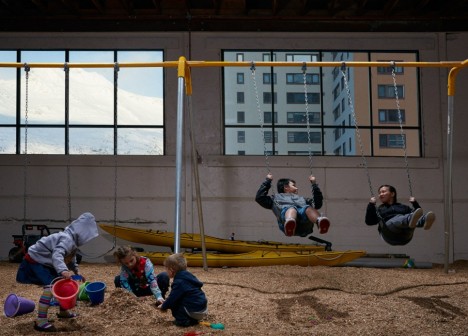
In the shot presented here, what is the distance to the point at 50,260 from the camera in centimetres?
444

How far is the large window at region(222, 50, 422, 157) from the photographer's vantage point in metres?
10.5

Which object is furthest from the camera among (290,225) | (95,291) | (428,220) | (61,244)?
(290,225)

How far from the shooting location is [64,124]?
1047cm

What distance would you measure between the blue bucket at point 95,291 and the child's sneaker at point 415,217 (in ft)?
9.78

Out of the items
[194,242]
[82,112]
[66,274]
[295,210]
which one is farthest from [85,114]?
[66,274]

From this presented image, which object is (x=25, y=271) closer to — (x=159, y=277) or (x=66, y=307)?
(x=66, y=307)

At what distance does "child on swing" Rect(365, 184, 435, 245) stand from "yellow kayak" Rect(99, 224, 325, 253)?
3.00 metres

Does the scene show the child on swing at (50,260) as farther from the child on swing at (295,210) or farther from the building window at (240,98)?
the building window at (240,98)

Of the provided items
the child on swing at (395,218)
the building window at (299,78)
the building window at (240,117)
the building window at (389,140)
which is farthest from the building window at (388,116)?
the child on swing at (395,218)

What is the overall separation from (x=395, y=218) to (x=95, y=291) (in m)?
3.01

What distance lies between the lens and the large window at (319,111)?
10.5 metres
